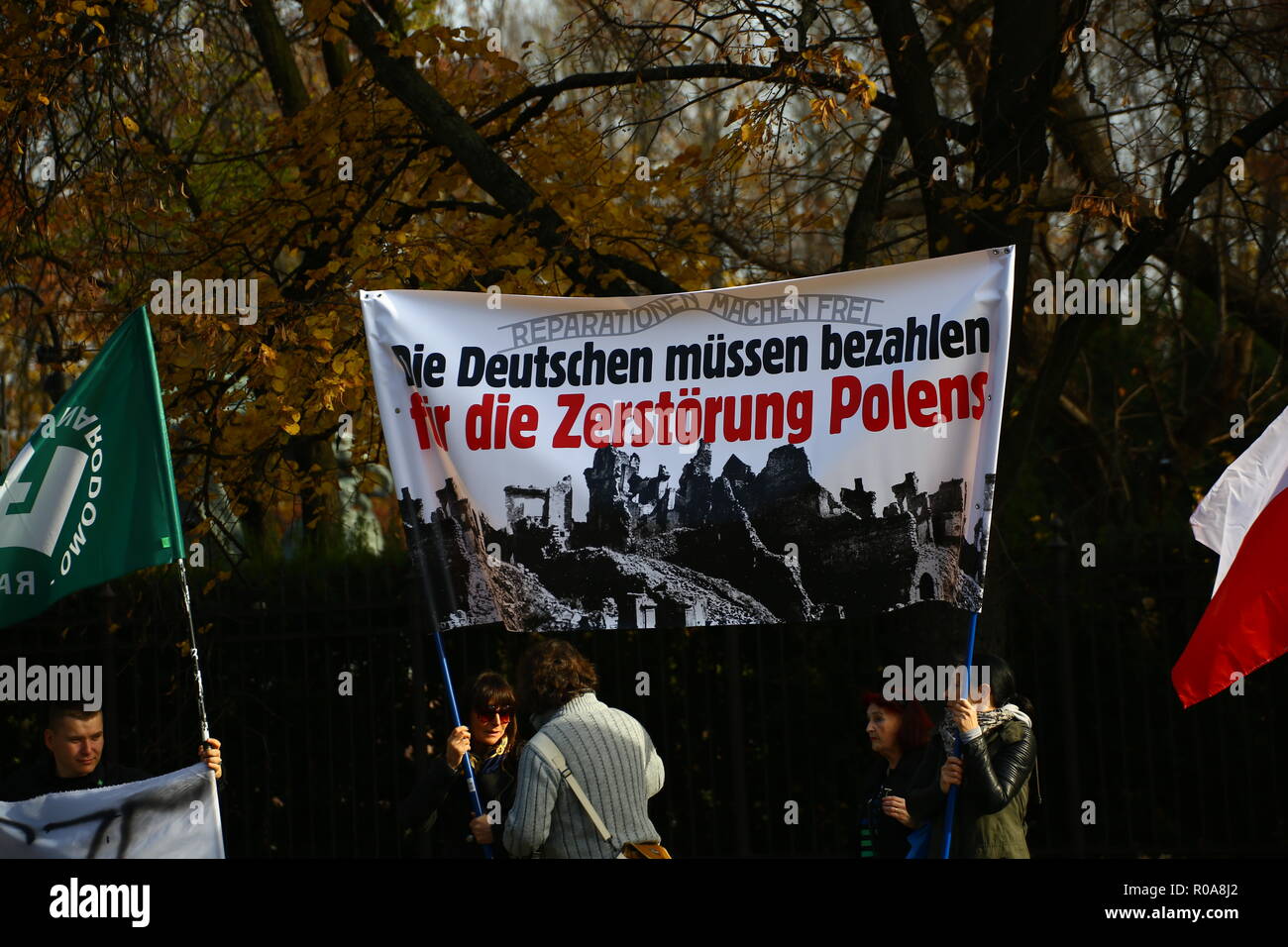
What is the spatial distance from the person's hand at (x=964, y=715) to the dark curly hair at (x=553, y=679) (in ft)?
4.06

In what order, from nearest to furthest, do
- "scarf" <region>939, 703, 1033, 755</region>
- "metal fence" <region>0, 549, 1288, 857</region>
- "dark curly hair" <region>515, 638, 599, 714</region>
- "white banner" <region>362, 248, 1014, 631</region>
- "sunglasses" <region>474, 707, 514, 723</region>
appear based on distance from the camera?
1. "dark curly hair" <region>515, 638, 599, 714</region>
2. "scarf" <region>939, 703, 1033, 755</region>
3. "white banner" <region>362, 248, 1014, 631</region>
4. "sunglasses" <region>474, 707, 514, 723</region>
5. "metal fence" <region>0, 549, 1288, 857</region>

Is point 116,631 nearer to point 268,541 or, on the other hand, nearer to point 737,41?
point 268,541

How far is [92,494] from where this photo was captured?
18.7 ft

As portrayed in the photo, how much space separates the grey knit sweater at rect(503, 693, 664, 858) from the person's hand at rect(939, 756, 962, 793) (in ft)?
3.39

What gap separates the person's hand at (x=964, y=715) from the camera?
5172 mm

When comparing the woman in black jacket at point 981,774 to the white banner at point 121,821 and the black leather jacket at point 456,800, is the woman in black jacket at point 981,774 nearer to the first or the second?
the black leather jacket at point 456,800

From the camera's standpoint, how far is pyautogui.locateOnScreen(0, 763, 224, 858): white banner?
5.23m

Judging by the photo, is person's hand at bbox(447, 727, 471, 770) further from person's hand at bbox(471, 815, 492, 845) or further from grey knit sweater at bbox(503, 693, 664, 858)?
grey knit sweater at bbox(503, 693, 664, 858)

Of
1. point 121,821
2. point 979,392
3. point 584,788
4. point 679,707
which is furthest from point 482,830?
point 679,707

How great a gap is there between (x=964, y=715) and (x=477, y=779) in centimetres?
183

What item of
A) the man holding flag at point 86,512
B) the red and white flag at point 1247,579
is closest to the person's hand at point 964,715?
the red and white flag at point 1247,579

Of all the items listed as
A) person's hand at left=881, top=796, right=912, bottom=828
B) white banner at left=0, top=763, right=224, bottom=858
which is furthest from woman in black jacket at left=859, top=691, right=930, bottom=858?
white banner at left=0, top=763, right=224, bottom=858

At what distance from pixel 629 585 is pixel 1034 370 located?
816 cm

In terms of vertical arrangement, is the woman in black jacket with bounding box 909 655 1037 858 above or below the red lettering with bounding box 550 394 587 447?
below
